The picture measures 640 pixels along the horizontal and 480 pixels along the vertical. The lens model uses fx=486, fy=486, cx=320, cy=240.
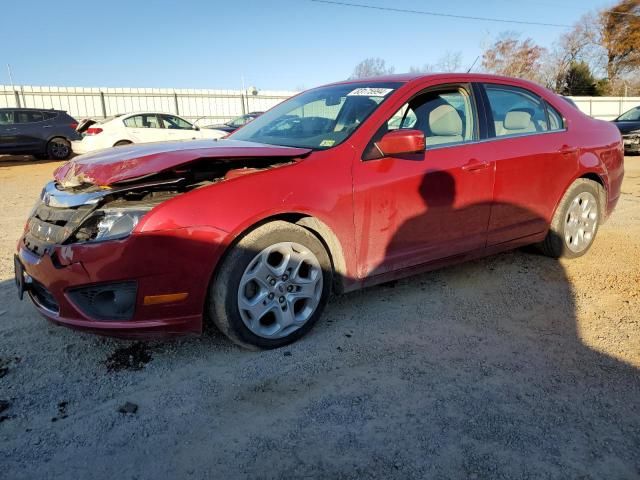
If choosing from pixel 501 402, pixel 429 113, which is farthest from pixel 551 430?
pixel 429 113

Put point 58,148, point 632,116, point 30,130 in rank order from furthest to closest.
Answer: point 58,148
point 30,130
point 632,116

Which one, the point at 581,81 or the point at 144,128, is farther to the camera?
the point at 581,81

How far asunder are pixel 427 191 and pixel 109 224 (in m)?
1.97

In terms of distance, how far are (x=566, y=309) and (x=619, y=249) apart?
183 centimetres

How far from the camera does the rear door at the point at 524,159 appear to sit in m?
3.71

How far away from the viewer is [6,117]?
14289mm

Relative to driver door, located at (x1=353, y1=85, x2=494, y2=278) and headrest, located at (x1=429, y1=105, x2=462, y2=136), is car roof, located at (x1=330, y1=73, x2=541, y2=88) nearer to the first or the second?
driver door, located at (x1=353, y1=85, x2=494, y2=278)

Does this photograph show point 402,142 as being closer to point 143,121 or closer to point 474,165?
point 474,165

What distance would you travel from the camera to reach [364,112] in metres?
3.27

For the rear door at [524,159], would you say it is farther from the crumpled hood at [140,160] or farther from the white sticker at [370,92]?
the crumpled hood at [140,160]

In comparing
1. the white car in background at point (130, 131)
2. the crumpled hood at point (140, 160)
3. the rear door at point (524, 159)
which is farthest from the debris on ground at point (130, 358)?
the white car in background at point (130, 131)

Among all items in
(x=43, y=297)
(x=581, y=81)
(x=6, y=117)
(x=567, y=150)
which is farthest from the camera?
(x=581, y=81)

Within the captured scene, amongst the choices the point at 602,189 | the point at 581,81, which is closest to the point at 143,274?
the point at 602,189

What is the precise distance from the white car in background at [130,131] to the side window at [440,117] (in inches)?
412
